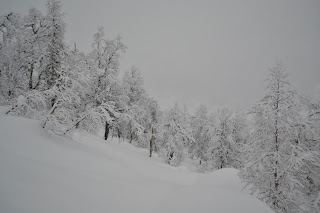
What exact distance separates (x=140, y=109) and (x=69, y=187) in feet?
50.8

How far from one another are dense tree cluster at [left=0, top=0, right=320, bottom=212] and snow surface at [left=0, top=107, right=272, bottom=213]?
158 centimetres

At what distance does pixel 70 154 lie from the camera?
6316 millimetres

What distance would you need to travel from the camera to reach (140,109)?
19.5m

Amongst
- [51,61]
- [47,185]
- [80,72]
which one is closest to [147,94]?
[51,61]

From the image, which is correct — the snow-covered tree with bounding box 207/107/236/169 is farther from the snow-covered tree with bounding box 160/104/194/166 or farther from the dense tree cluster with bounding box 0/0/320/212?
the snow-covered tree with bounding box 160/104/194/166

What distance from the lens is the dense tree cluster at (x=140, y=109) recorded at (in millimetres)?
7203

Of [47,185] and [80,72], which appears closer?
[47,185]

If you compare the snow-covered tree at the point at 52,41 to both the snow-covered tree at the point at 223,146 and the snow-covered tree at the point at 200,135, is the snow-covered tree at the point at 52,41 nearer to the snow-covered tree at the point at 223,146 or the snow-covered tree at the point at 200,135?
the snow-covered tree at the point at 223,146

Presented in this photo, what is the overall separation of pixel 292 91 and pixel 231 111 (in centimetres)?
1375

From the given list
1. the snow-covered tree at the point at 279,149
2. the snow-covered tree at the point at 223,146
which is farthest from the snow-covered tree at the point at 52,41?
the snow-covered tree at the point at 223,146

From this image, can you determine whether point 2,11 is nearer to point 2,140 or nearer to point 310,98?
point 2,140

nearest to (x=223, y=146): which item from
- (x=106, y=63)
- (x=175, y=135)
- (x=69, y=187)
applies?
(x=175, y=135)

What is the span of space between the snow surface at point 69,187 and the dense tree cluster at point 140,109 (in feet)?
5.17

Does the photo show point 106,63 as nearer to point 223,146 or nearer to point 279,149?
point 279,149
